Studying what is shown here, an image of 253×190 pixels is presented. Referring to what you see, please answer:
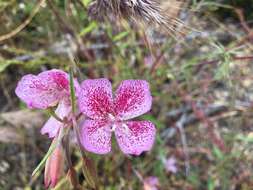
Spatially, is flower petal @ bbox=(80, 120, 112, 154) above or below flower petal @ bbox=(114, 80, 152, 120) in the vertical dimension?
below

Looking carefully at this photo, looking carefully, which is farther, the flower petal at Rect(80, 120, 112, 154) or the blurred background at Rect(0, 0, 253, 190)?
the blurred background at Rect(0, 0, 253, 190)

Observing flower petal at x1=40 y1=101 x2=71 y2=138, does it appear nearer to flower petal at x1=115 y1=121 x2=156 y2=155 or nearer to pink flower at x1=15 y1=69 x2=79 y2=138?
pink flower at x1=15 y1=69 x2=79 y2=138

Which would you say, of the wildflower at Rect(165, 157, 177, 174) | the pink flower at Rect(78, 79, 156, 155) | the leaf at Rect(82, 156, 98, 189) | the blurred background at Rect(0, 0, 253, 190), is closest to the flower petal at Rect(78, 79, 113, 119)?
the pink flower at Rect(78, 79, 156, 155)

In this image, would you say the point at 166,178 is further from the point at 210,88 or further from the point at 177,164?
the point at 210,88

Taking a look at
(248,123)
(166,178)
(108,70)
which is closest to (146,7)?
(108,70)

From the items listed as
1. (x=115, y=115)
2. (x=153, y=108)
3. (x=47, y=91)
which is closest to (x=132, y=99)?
(x=115, y=115)

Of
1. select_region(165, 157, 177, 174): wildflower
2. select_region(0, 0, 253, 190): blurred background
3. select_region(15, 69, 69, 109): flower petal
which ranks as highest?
select_region(15, 69, 69, 109): flower petal

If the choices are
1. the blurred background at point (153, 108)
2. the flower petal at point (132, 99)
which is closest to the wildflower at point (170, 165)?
the blurred background at point (153, 108)

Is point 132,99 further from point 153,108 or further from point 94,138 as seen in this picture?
point 153,108

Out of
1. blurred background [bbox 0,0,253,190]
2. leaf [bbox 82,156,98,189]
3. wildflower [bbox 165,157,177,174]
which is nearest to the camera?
leaf [bbox 82,156,98,189]
